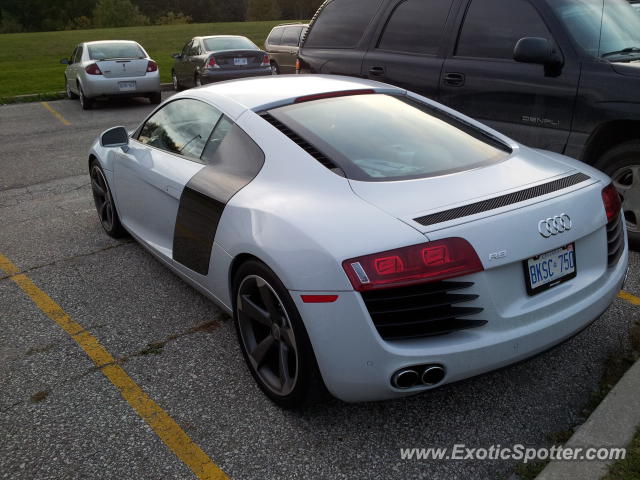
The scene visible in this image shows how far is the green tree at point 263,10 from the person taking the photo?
8025 centimetres

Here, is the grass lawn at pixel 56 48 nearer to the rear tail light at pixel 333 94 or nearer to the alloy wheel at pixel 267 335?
the rear tail light at pixel 333 94

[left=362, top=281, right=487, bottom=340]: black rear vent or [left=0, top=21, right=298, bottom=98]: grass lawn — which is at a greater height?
[left=362, top=281, right=487, bottom=340]: black rear vent

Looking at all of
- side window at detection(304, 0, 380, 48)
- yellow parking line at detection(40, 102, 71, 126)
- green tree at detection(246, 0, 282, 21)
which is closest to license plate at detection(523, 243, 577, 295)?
side window at detection(304, 0, 380, 48)

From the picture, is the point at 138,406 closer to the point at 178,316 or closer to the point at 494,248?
the point at 178,316

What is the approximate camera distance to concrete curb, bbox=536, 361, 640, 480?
7.96ft

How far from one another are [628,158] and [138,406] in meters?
3.60

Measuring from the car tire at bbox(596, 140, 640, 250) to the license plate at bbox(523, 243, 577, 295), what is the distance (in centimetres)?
206

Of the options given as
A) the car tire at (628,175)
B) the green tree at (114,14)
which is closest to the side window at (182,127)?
the car tire at (628,175)

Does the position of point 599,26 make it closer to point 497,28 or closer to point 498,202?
point 497,28

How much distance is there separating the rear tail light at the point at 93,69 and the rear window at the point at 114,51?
38cm

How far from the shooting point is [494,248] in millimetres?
2512

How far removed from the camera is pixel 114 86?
13398 mm

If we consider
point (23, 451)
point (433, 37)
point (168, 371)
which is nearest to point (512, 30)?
point (433, 37)

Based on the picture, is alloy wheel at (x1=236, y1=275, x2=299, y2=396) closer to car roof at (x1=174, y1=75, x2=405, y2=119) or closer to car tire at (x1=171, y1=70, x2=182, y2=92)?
car roof at (x1=174, y1=75, x2=405, y2=119)
